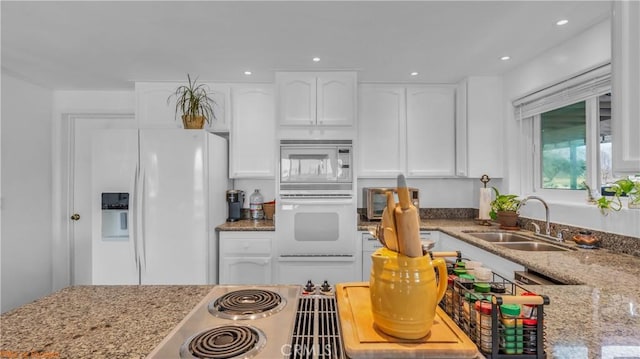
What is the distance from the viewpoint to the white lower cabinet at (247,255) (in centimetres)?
281

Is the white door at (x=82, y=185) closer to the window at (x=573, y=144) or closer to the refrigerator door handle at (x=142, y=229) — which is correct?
the refrigerator door handle at (x=142, y=229)

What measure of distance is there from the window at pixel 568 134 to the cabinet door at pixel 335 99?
144 centimetres

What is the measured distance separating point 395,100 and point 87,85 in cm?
298

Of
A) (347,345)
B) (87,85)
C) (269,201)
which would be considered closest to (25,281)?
(87,85)

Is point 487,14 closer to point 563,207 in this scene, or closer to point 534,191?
point 563,207

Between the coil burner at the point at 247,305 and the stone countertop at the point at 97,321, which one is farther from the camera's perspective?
the coil burner at the point at 247,305

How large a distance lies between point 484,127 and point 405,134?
2.29ft

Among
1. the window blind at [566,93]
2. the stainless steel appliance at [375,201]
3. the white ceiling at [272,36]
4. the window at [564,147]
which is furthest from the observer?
the stainless steel appliance at [375,201]

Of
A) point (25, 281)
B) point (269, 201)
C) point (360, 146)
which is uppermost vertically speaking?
point (360, 146)

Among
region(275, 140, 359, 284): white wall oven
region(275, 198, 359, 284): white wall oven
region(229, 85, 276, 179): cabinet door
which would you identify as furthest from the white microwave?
region(229, 85, 276, 179): cabinet door

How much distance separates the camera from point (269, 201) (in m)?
3.41

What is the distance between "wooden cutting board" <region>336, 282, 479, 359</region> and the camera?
64 cm

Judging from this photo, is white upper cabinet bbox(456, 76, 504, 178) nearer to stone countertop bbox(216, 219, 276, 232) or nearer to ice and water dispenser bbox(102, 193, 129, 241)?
stone countertop bbox(216, 219, 276, 232)

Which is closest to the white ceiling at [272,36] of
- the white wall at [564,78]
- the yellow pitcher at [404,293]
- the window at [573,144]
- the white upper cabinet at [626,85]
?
the white wall at [564,78]
